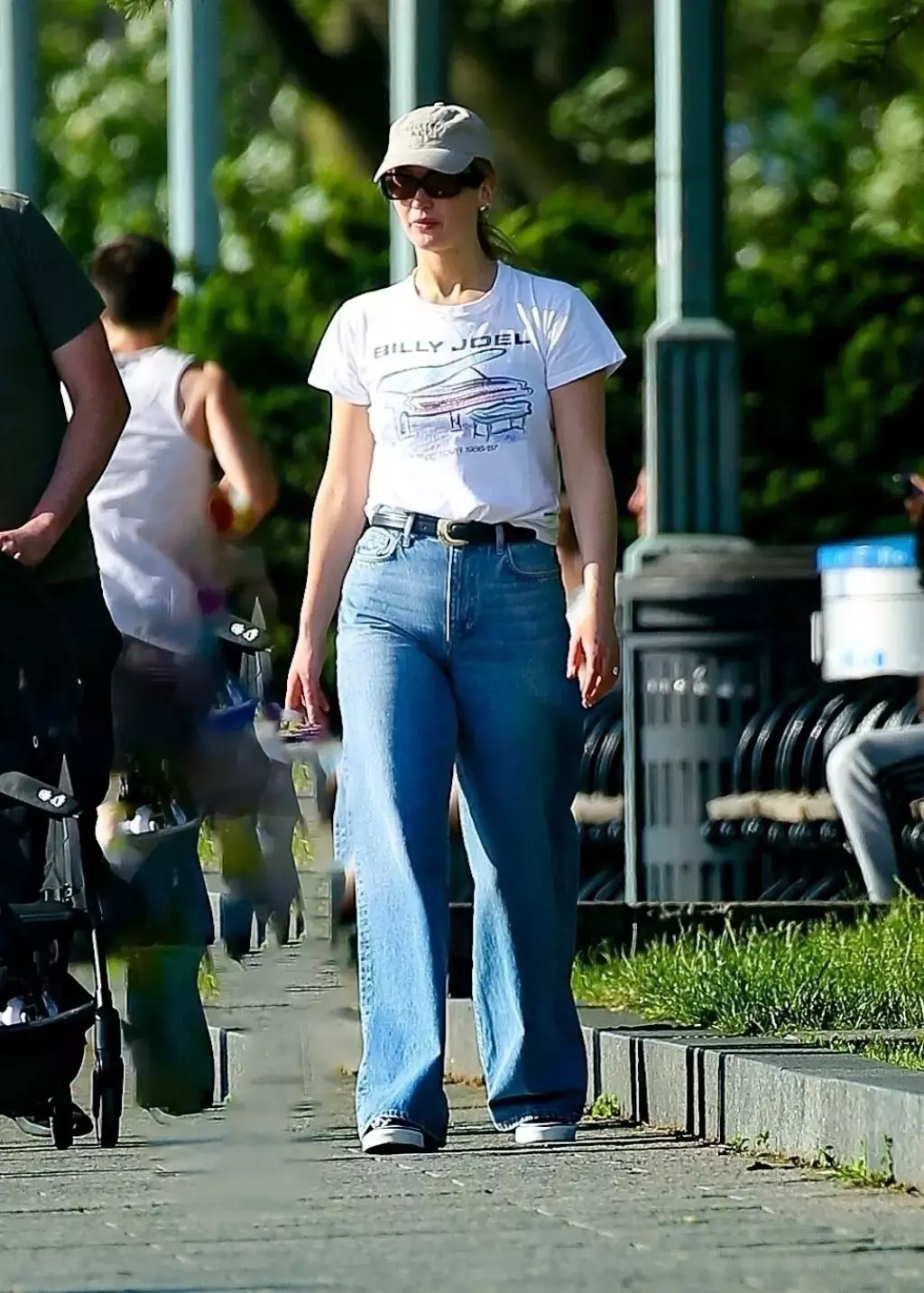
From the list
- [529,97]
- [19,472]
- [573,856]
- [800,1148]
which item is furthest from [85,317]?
[529,97]

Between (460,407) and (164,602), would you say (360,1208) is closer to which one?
(460,407)

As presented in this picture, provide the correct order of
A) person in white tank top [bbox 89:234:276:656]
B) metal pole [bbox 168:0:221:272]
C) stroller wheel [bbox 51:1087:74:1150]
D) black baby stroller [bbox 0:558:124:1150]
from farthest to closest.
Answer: metal pole [bbox 168:0:221:272] < person in white tank top [bbox 89:234:276:656] < stroller wheel [bbox 51:1087:74:1150] < black baby stroller [bbox 0:558:124:1150]

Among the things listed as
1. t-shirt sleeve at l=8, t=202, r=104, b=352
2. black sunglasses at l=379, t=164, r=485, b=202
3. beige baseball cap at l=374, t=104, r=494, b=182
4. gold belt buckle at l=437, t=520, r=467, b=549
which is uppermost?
beige baseball cap at l=374, t=104, r=494, b=182

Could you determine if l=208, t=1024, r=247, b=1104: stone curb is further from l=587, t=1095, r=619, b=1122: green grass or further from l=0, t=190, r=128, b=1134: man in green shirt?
l=587, t=1095, r=619, b=1122: green grass

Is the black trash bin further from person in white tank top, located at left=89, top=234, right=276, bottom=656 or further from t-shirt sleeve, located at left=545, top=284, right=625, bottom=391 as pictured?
t-shirt sleeve, located at left=545, top=284, right=625, bottom=391

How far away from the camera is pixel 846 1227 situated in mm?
5684

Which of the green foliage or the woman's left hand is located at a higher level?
the green foliage

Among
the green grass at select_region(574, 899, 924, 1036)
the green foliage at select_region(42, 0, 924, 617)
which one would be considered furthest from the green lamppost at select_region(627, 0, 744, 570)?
the green grass at select_region(574, 899, 924, 1036)

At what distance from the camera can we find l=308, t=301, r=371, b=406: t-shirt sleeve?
22.5 feet

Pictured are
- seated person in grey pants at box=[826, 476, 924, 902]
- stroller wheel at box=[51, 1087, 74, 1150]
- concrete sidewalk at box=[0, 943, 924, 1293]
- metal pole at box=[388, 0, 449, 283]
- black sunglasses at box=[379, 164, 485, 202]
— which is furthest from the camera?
metal pole at box=[388, 0, 449, 283]

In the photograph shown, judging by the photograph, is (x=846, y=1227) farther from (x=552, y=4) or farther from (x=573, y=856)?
(x=552, y=4)

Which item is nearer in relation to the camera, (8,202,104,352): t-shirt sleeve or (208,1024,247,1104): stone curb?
(208,1024,247,1104): stone curb

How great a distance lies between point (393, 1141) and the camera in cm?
665

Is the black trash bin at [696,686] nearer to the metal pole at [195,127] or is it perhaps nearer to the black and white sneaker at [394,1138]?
the black and white sneaker at [394,1138]
